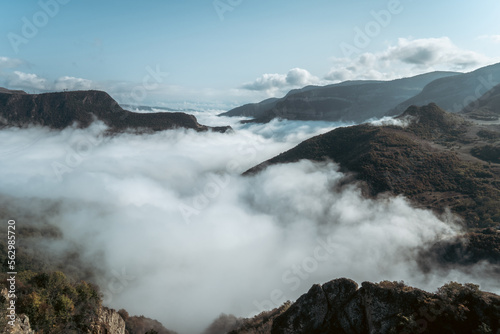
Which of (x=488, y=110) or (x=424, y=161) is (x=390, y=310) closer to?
(x=424, y=161)

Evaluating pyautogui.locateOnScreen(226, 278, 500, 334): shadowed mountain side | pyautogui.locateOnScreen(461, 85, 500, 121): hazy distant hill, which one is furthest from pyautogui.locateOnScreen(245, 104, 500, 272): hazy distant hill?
pyautogui.locateOnScreen(226, 278, 500, 334): shadowed mountain side

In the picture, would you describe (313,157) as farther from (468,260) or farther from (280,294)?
(468,260)

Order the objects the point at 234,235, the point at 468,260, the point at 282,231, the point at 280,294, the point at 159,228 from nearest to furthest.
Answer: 1. the point at 468,260
2. the point at 280,294
3. the point at 282,231
4. the point at 234,235
5. the point at 159,228

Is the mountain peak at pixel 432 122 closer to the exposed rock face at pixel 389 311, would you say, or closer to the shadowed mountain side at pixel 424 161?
the shadowed mountain side at pixel 424 161

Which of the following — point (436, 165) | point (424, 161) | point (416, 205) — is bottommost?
point (416, 205)

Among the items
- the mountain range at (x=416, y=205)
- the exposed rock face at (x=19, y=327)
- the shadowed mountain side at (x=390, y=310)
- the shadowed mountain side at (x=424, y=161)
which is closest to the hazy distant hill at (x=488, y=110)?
the mountain range at (x=416, y=205)

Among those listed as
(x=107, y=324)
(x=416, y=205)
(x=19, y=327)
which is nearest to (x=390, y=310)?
(x=107, y=324)

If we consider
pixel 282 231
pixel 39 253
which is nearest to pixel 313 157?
pixel 282 231
